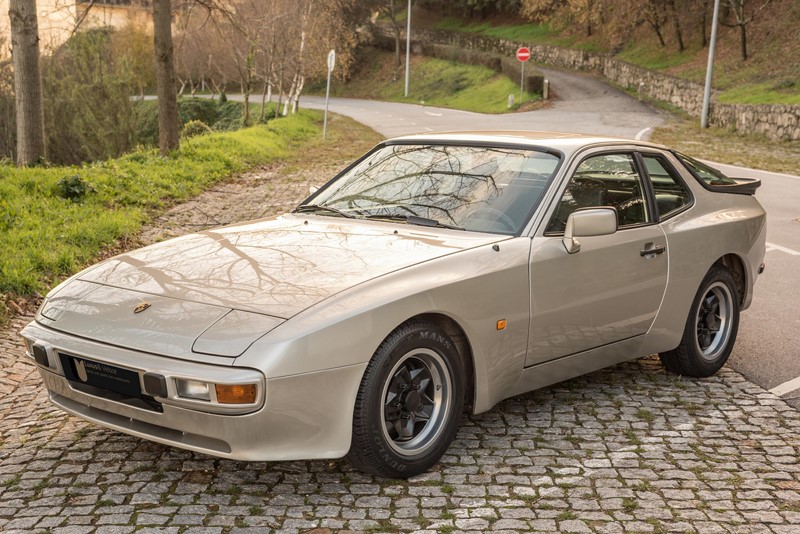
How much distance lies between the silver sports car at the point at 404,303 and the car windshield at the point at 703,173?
51 mm

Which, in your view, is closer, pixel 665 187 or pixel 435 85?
pixel 665 187

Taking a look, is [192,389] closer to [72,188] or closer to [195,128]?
[72,188]

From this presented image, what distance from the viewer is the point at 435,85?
6259cm

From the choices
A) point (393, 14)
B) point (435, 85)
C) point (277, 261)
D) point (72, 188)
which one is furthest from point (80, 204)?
point (393, 14)

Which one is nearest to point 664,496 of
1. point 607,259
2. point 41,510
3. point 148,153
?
point 607,259

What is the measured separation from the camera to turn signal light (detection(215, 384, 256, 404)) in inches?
144

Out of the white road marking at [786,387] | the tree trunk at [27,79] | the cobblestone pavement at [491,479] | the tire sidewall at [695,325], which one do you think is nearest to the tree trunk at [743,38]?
the tree trunk at [27,79]

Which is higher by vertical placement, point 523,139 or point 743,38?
point 743,38

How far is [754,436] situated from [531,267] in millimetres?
1649

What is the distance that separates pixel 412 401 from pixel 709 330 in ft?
9.41

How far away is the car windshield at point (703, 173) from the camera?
20.3 feet

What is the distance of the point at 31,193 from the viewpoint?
11688mm

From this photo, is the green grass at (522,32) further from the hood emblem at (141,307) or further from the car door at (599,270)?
the hood emblem at (141,307)

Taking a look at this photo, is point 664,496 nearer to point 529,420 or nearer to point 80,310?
point 529,420
